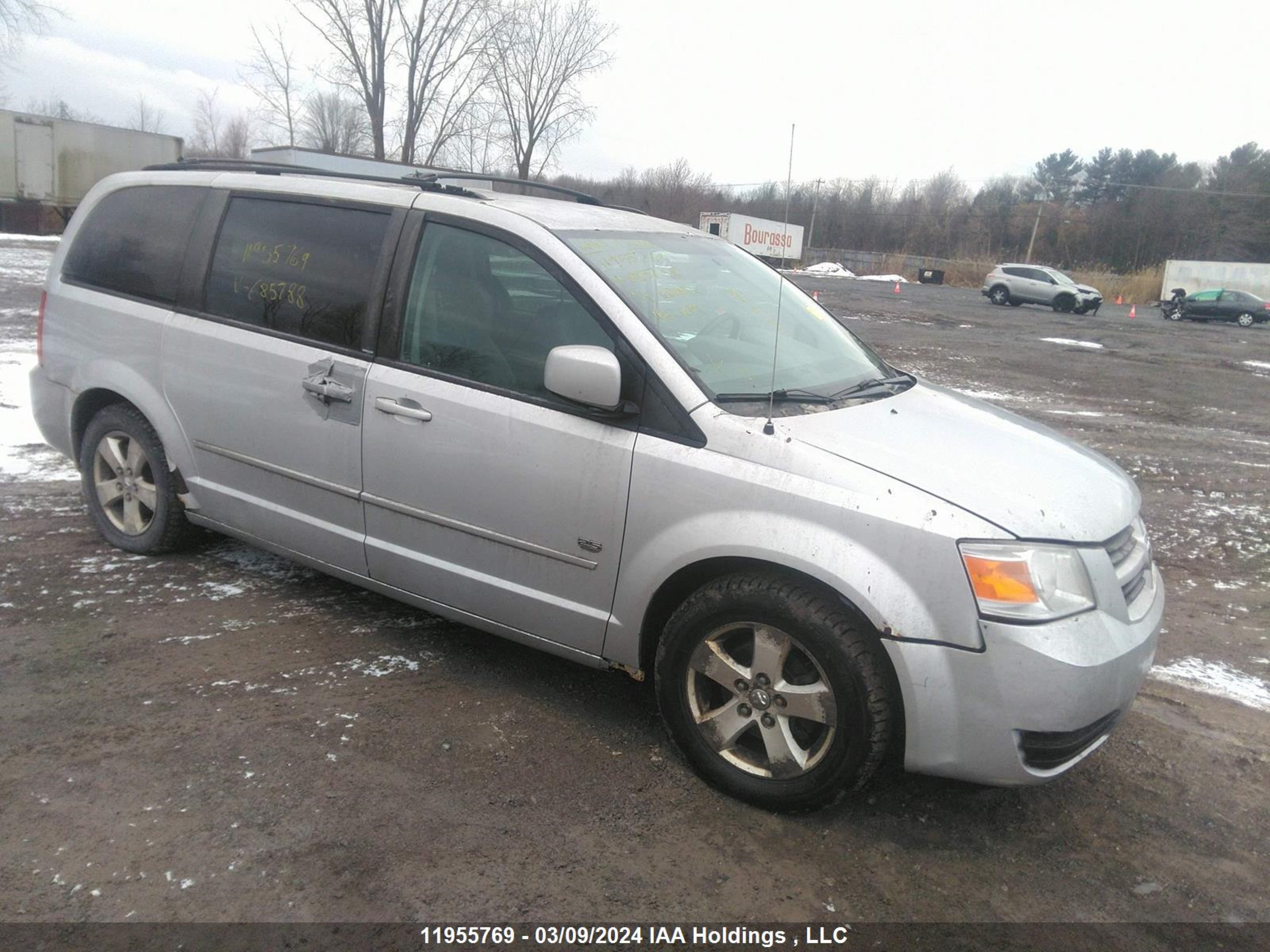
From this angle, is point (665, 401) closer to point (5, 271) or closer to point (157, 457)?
point (157, 457)

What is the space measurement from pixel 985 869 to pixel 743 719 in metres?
0.82

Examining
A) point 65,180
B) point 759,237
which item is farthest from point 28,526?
point 65,180

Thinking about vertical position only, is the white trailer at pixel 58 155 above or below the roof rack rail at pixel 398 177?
above

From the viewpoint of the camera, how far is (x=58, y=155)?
102 ft

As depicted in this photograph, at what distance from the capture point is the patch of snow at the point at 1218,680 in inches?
153

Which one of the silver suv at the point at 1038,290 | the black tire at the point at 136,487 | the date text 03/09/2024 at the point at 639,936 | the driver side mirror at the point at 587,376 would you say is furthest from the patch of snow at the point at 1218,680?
the silver suv at the point at 1038,290

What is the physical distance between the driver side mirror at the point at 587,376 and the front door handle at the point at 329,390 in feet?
3.22

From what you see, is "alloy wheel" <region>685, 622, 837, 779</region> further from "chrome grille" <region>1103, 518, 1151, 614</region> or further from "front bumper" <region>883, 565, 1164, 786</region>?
"chrome grille" <region>1103, 518, 1151, 614</region>

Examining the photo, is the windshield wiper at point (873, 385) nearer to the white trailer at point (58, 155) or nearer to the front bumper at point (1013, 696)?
the front bumper at point (1013, 696)

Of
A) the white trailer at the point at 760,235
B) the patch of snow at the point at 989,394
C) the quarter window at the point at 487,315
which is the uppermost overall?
the white trailer at the point at 760,235

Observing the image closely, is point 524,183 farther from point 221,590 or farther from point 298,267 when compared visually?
point 221,590

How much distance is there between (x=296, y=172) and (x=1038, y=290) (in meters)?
36.0

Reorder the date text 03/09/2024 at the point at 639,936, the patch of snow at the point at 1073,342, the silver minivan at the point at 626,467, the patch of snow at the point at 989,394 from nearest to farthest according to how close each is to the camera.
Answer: the date text 03/09/2024 at the point at 639,936 → the silver minivan at the point at 626,467 → the patch of snow at the point at 989,394 → the patch of snow at the point at 1073,342

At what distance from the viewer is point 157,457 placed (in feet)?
14.1
